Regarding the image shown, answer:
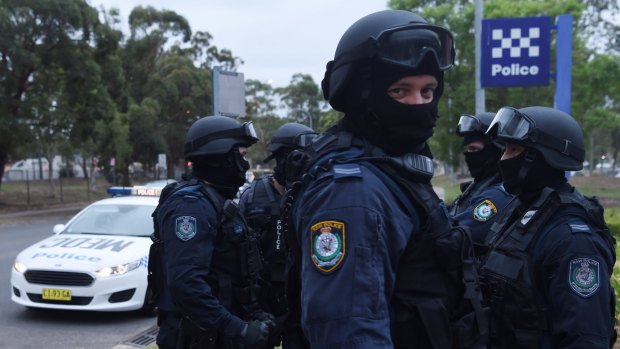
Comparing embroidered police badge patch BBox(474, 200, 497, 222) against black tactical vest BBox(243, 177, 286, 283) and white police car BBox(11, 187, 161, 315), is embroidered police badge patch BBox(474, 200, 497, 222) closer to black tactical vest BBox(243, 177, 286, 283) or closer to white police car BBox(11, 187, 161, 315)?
black tactical vest BBox(243, 177, 286, 283)

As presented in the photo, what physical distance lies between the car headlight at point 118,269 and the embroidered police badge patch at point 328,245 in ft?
18.0

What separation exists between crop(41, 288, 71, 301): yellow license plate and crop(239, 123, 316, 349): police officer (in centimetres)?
322

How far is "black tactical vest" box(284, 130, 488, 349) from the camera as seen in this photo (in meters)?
1.62

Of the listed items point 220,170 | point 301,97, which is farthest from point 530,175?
point 301,97

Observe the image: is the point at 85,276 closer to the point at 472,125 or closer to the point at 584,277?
the point at 472,125

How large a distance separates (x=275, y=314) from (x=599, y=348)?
195cm

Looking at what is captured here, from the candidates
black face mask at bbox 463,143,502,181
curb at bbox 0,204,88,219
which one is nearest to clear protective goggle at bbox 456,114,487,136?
black face mask at bbox 463,143,502,181

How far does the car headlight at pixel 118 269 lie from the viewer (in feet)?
20.9

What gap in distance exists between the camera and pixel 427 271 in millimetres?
1646

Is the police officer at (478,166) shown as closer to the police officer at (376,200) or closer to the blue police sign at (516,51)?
the police officer at (376,200)

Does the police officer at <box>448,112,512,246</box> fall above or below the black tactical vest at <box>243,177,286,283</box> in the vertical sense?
above

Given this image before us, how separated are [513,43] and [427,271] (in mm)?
7609

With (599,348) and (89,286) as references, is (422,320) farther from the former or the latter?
(89,286)

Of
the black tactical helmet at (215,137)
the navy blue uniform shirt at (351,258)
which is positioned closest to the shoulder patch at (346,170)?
the navy blue uniform shirt at (351,258)
